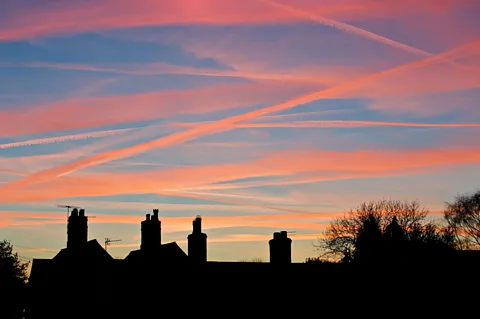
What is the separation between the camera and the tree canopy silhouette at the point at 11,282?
71625 millimetres

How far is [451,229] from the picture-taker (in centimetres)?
9275

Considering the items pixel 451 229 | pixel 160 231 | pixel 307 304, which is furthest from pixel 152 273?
pixel 451 229

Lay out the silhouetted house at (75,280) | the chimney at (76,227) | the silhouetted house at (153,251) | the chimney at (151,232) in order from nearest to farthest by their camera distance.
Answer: the silhouetted house at (153,251)
the silhouetted house at (75,280)
the chimney at (151,232)
the chimney at (76,227)

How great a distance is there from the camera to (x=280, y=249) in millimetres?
45344

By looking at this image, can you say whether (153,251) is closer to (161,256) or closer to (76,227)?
(161,256)

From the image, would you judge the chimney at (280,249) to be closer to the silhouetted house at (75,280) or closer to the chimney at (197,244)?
the chimney at (197,244)

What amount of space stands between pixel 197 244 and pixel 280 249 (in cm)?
590

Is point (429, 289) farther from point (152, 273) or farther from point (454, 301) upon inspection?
point (152, 273)

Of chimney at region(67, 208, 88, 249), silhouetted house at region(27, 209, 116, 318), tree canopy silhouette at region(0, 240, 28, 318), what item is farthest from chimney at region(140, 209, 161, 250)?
tree canopy silhouette at region(0, 240, 28, 318)

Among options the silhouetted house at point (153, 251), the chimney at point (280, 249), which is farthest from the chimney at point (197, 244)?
the chimney at point (280, 249)

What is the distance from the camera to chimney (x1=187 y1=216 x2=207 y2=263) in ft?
158

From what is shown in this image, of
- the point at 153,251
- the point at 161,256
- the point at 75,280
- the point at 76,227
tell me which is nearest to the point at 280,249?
the point at 161,256

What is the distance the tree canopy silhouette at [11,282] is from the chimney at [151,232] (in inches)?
932

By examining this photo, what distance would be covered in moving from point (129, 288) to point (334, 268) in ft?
41.0
